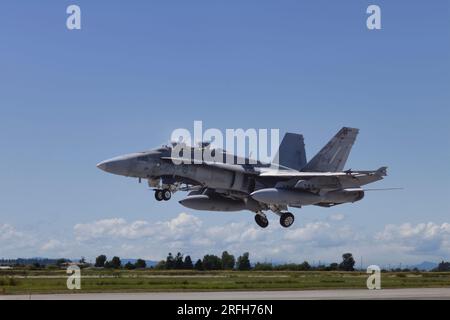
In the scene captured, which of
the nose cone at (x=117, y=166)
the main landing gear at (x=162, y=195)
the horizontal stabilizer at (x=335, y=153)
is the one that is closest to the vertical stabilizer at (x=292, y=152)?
the horizontal stabilizer at (x=335, y=153)

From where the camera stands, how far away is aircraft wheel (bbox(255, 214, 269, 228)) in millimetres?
46062

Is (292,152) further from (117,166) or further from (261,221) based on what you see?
(117,166)

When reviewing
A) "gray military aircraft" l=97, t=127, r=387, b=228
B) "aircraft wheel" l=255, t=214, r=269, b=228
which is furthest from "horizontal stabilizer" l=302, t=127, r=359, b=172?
"aircraft wheel" l=255, t=214, r=269, b=228

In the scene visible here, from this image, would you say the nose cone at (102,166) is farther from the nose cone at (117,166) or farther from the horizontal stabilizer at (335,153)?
the horizontal stabilizer at (335,153)

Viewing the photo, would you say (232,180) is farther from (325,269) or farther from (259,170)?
(325,269)

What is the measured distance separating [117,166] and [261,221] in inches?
498

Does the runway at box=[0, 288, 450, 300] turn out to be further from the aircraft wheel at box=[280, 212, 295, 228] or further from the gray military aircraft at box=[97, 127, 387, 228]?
the aircraft wheel at box=[280, 212, 295, 228]

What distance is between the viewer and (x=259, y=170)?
4309 centimetres

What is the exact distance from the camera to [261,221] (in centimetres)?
4606

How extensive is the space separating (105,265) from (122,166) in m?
34.7

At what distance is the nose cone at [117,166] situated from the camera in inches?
1439

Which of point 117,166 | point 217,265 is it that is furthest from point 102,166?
point 217,265
